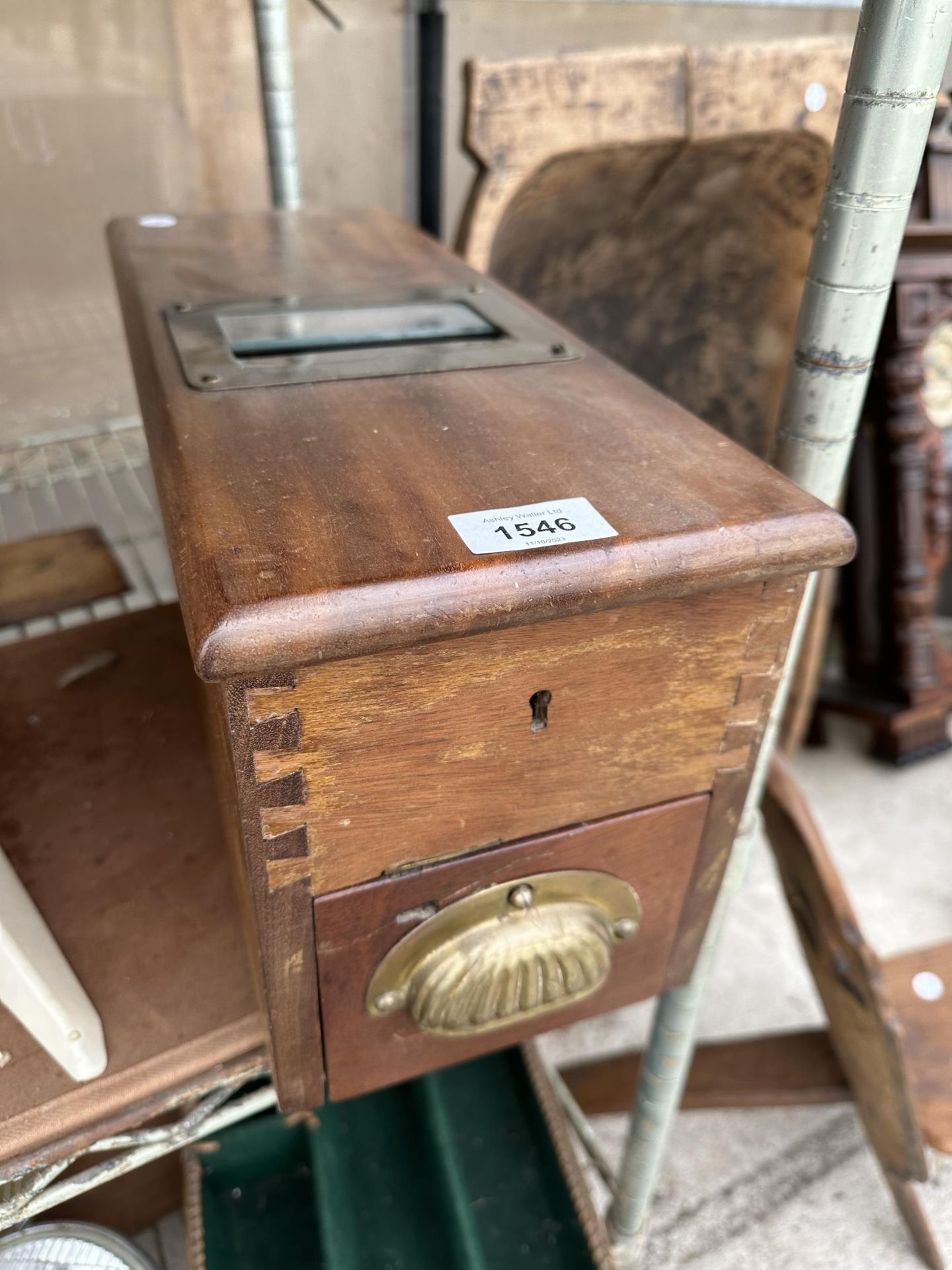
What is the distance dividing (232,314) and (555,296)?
35.1 inches

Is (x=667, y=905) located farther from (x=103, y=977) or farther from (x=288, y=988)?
(x=103, y=977)

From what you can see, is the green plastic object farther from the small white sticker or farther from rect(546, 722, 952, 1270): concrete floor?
the small white sticker

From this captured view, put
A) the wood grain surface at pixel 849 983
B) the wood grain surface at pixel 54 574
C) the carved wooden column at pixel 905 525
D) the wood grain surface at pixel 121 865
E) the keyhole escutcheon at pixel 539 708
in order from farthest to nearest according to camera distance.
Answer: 1. the carved wooden column at pixel 905 525
2. the wood grain surface at pixel 54 574
3. the wood grain surface at pixel 849 983
4. the wood grain surface at pixel 121 865
5. the keyhole escutcheon at pixel 539 708

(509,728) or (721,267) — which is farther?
(721,267)

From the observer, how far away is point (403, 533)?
0.49 m

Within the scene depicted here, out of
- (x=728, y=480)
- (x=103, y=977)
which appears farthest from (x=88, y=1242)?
(x=728, y=480)

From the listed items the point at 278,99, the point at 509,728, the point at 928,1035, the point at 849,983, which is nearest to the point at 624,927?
the point at 509,728

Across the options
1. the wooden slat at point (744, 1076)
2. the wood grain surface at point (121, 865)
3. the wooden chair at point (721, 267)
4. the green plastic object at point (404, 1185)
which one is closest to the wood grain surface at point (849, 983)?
the wooden chair at point (721, 267)

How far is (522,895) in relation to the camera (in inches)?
24.8

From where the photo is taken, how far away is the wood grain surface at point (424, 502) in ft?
1.43

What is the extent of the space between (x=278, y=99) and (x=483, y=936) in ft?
3.33

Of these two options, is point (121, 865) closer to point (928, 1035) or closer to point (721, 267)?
point (928, 1035)

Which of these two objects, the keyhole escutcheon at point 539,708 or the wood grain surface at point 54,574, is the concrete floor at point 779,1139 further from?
the keyhole escutcheon at point 539,708

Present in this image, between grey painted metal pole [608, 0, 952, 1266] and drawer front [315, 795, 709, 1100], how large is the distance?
12 cm
